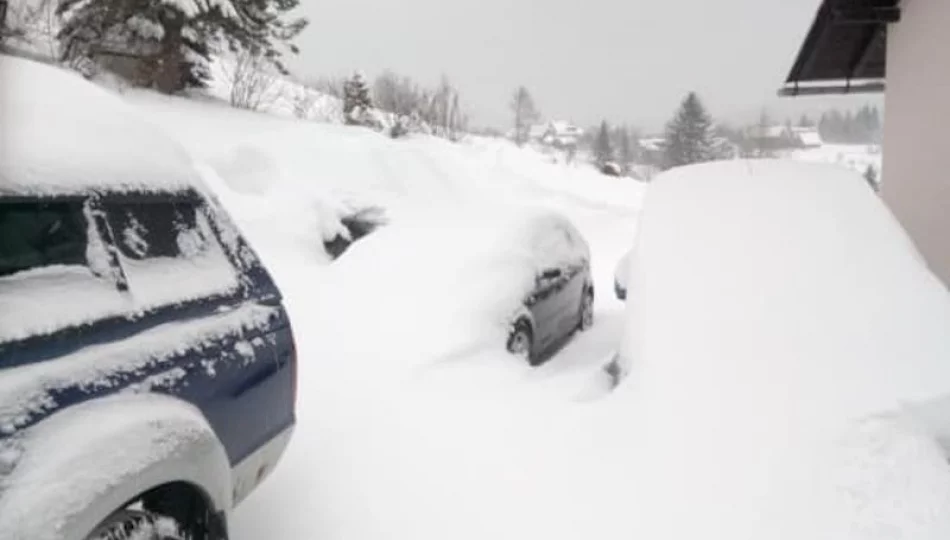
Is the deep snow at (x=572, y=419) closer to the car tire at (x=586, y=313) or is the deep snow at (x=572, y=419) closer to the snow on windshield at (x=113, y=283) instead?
the snow on windshield at (x=113, y=283)

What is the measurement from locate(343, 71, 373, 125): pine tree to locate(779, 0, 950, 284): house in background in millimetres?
17348

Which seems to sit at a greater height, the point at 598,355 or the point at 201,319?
the point at 201,319

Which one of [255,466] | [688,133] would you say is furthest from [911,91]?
[688,133]

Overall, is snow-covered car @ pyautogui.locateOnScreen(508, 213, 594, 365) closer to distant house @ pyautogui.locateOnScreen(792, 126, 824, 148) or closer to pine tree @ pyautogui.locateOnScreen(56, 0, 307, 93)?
distant house @ pyautogui.locateOnScreen(792, 126, 824, 148)

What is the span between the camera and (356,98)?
1021 inches

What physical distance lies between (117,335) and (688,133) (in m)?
46.2

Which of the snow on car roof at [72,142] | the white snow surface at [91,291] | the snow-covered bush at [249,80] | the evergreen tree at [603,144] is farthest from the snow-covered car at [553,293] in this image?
the evergreen tree at [603,144]

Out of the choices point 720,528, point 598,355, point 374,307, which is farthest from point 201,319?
point 598,355

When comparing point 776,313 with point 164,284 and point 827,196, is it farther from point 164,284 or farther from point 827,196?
point 164,284

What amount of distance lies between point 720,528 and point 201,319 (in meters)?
2.07

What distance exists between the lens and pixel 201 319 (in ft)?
8.93

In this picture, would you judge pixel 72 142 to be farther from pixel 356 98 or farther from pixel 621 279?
pixel 356 98

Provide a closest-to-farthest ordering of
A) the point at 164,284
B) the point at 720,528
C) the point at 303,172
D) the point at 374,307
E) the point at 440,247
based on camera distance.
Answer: the point at 164,284 < the point at 720,528 < the point at 374,307 < the point at 440,247 < the point at 303,172

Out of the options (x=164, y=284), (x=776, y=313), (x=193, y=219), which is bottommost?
(x=776, y=313)
